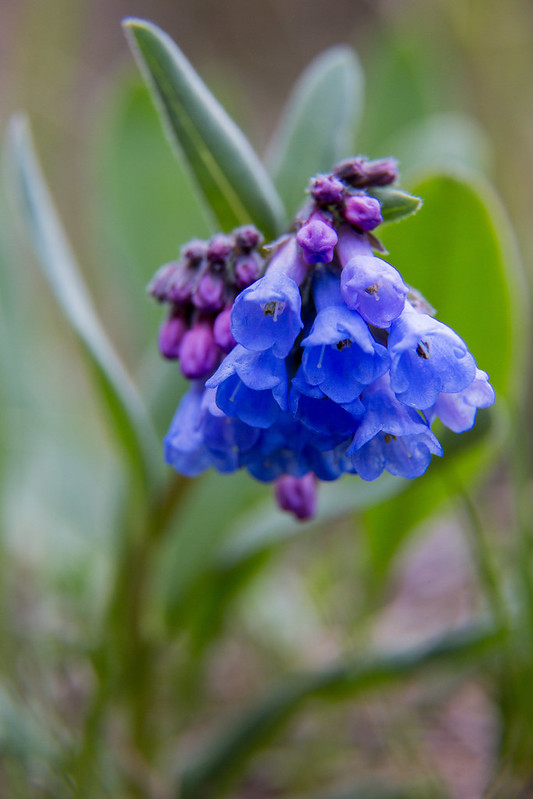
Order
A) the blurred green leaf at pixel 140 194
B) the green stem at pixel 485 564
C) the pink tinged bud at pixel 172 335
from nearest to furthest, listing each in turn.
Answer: the pink tinged bud at pixel 172 335
the green stem at pixel 485 564
the blurred green leaf at pixel 140 194

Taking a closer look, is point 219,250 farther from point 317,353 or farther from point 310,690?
point 310,690

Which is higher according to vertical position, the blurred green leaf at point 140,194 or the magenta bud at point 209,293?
the blurred green leaf at point 140,194

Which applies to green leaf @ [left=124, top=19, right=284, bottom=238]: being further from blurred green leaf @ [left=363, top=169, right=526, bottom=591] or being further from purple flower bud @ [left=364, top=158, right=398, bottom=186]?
blurred green leaf @ [left=363, top=169, right=526, bottom=591]

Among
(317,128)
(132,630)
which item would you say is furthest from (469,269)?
(132,630)

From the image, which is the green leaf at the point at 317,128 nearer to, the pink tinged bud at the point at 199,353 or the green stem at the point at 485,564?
the pink tinged bud at the point at 199,353

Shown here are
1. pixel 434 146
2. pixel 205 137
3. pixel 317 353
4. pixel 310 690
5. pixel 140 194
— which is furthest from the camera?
pixel 140 194

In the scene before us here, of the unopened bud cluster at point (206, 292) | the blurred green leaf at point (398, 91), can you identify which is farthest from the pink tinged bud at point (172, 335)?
the blurred green leaf at point (398, 91)
